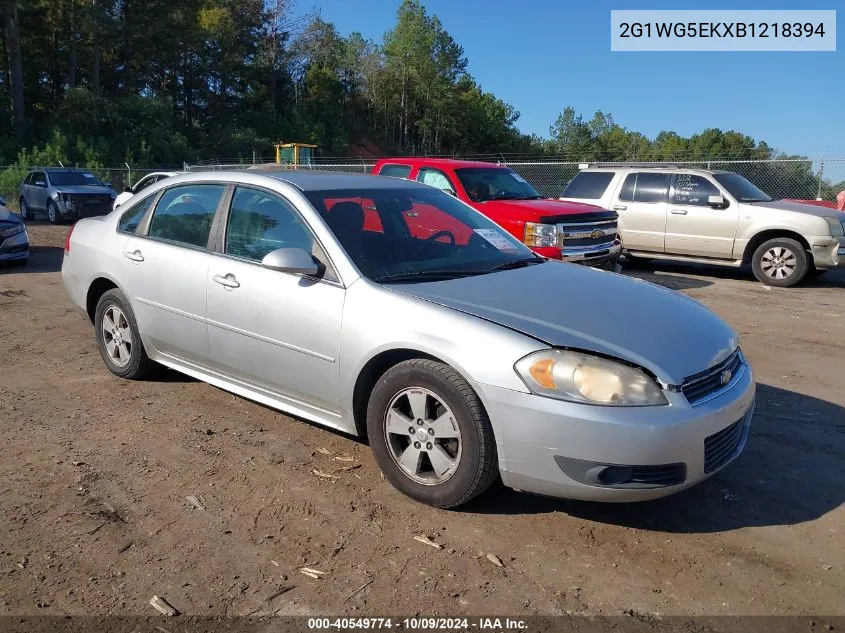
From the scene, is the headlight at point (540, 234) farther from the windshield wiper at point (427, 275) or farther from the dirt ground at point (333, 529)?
the windshield wiper at point (427, 275)

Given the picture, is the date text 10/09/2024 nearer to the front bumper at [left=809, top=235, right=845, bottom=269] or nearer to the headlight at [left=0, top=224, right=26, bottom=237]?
the front bumper at [left=809, top=235, right=845, bottom=269]

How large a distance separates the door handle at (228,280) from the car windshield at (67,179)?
56.1 feet

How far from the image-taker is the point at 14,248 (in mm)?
10625

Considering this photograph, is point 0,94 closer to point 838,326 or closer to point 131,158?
point 131,158

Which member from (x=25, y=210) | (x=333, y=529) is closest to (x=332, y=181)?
(x=333, y=529)

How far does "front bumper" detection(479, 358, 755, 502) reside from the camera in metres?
2.93

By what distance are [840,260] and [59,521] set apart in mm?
10191

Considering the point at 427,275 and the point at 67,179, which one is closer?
the point at 427,275

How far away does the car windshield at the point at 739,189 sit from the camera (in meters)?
10.9

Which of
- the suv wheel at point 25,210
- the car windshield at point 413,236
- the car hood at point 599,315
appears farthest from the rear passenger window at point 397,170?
the suv wheel at point 25,210

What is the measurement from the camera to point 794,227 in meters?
10.2

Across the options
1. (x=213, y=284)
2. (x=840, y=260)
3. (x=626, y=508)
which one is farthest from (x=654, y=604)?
(x=840, y=260)

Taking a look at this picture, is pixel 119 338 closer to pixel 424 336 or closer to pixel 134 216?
pixel 134 216

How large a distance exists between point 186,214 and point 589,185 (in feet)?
29.1
